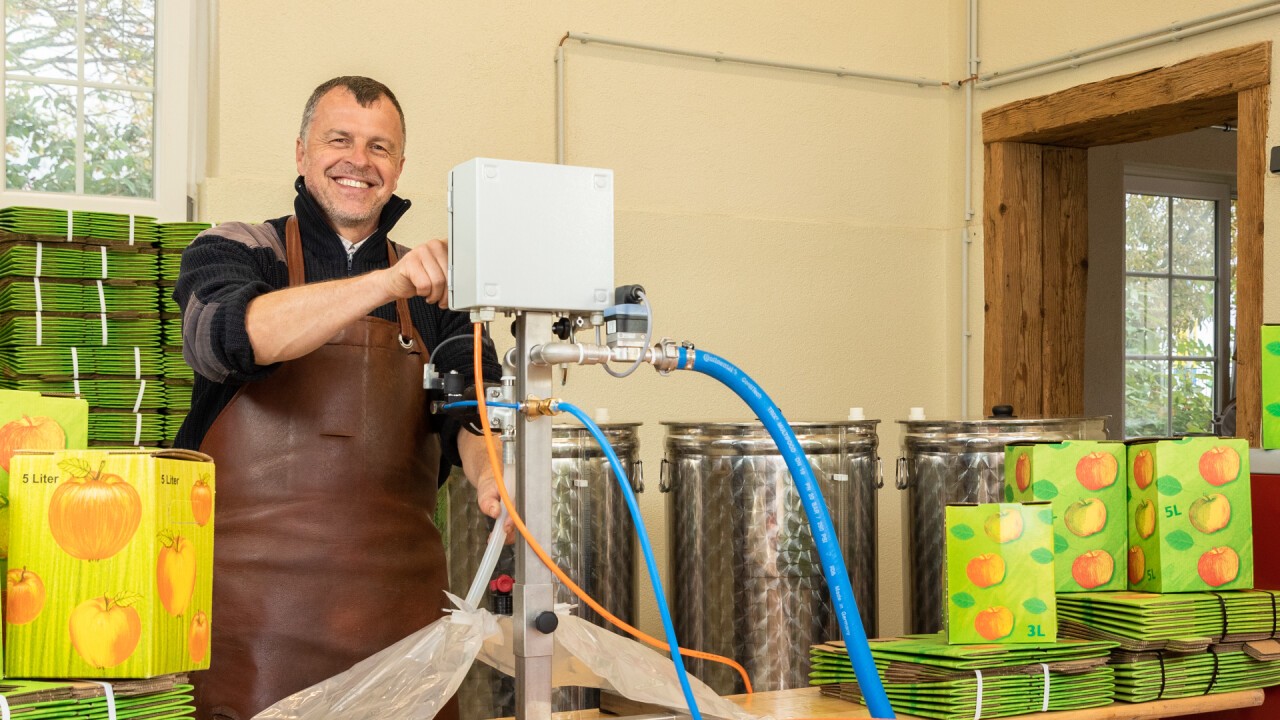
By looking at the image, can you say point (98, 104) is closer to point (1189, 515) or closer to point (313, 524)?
point (313, 524)

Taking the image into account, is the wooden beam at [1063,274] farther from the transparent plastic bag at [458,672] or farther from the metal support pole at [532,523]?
the metal support pole at [532,523]

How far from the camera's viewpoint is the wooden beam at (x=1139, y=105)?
13.1 ft

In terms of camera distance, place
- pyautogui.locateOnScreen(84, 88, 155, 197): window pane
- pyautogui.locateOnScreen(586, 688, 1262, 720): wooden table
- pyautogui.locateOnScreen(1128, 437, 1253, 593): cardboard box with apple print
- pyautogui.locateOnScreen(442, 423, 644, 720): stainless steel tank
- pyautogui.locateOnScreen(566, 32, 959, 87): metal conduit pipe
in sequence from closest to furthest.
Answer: pyautogui.locateOnScreen(586, 688, 1262, 720): wooden table, pyautogui.locateOnScreen(1128, 437, 1253, 593): cardboard box with apple print, pyautogui.locateOnScreen(442, 423, 644, 720): stainless steel tank, pyautogui.locateOnScreen(84, 88, 155, 197): window pane, pyautogui.locateOnScreen(566, 32, 959, 87): metal conduit pipe

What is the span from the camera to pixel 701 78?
4539 mm

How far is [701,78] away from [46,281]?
7.63ft

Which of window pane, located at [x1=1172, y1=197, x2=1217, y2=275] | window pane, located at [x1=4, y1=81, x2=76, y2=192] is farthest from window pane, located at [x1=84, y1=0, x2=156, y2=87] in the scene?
window pane, located at [x1=1172, y1=197, x2=1217, y2=275]

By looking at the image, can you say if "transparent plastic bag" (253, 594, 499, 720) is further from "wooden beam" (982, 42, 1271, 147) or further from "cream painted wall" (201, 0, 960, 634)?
"wooden beam" (982, 42, 1271, 147)

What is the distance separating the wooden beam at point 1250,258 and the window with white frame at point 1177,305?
232 cm

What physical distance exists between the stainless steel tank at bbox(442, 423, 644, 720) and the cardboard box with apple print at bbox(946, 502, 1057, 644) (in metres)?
1.48

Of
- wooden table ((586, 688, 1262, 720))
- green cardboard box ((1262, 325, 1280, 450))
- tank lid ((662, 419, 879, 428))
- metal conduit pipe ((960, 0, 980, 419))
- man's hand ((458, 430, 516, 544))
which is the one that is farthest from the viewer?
metal conduit pipe ((960, 0, 980, 419))

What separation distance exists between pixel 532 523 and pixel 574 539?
199cm

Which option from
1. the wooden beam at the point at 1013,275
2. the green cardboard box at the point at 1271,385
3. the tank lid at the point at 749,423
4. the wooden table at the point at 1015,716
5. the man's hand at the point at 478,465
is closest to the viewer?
the wooden table at the point at 1015,716

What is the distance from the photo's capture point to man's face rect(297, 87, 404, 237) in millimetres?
2324

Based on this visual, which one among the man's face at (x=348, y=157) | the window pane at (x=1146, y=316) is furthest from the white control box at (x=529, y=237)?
the window pane at (x=1146, y=316)
